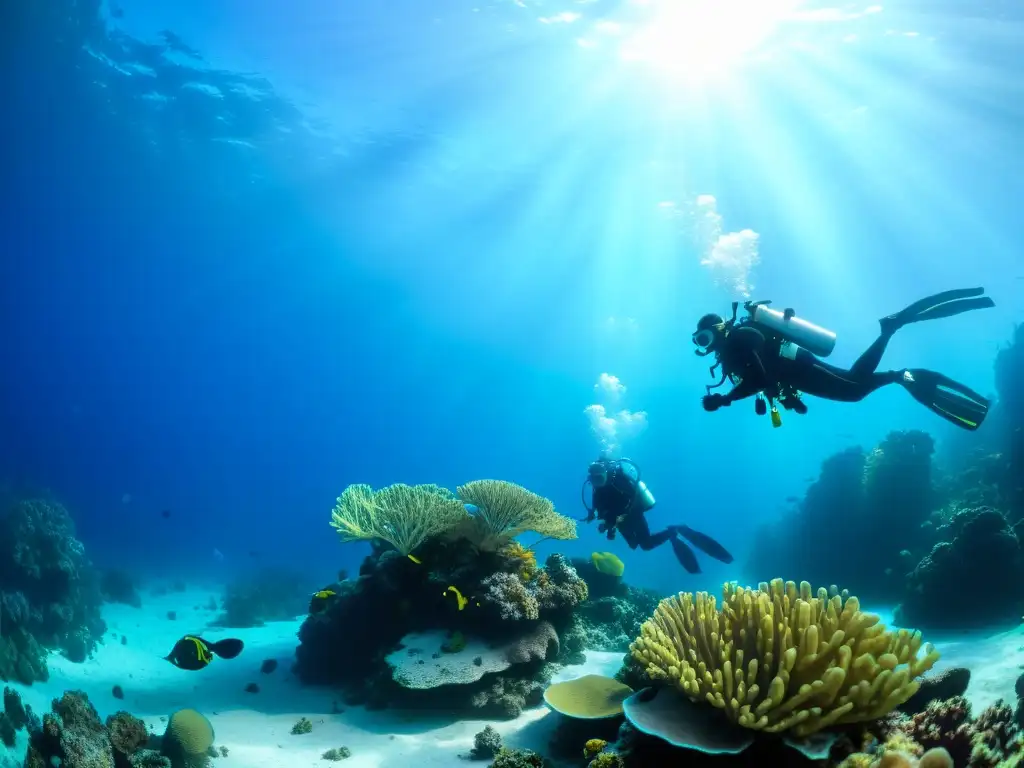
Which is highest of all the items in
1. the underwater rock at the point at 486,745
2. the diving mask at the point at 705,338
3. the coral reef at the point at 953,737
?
the diving mask at the point at 705,338

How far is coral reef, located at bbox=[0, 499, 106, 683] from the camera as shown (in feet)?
33.7

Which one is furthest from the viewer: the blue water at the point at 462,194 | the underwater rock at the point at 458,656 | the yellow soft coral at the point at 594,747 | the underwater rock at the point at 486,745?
the blue water at the point at 462,194

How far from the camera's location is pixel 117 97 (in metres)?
28.9

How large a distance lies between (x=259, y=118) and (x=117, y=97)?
7.27 meters

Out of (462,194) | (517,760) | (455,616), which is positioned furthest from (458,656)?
(462,194)

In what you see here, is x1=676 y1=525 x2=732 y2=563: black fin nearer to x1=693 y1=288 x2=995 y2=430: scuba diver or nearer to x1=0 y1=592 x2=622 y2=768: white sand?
x1=0 y1=592 x2=622 y2=768: white sand

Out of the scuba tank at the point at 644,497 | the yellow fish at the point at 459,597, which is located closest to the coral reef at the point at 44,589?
the yellow fish at the point at 459,597

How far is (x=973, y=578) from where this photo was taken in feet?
30.7

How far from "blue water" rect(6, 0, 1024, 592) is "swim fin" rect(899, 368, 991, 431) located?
19.4 metres

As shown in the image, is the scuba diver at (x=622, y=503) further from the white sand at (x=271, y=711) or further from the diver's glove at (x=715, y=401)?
the diver's glove at (x=715, y=401)

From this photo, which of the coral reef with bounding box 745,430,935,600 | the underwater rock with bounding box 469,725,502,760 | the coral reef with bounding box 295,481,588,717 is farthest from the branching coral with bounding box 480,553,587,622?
the coral reef with bounding box 745,430,935,600

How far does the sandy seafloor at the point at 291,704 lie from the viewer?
557 cm

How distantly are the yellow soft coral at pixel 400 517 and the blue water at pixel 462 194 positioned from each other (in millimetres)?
21659

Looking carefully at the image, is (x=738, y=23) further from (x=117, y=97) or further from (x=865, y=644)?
(x=117, y=97)
